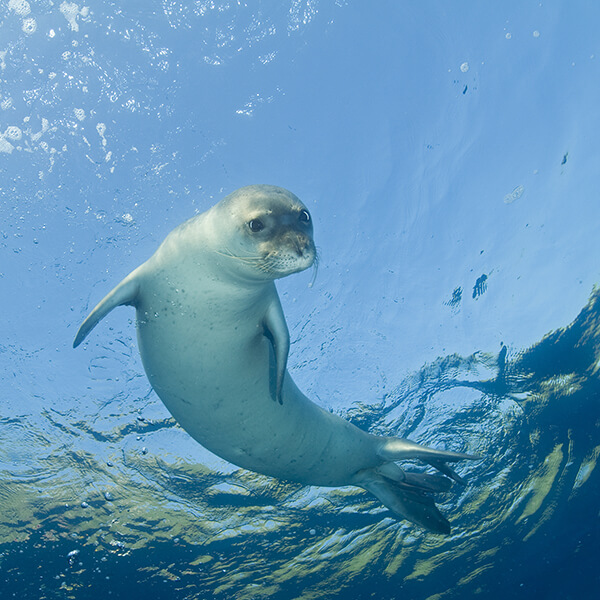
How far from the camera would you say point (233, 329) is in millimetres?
3926

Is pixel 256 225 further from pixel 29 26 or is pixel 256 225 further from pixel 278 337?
pixel 29 26

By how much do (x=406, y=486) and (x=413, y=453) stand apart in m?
0.61

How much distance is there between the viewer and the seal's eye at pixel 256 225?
123 inches

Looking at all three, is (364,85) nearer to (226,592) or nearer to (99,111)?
(99,111)

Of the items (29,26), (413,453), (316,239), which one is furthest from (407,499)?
(29,26)

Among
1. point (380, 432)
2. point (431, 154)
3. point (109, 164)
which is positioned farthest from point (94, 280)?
point (380, 432)

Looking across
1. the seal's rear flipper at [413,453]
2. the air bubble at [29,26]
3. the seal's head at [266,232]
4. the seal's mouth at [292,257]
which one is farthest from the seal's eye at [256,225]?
the air bubble at [29,26]

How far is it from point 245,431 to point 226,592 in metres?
12.6

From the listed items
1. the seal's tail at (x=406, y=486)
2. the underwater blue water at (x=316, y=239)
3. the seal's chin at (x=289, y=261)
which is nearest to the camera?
the seal's chin at (x=289, y=261)

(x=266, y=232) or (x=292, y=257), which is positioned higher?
(x=266, y=232)

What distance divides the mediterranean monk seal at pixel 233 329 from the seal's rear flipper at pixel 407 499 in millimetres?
1007

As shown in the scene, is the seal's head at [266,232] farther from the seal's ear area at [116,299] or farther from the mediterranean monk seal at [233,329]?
the seal's ear area at [116,299]

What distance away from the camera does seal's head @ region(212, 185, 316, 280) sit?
115 inches

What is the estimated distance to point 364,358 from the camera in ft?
30.6
